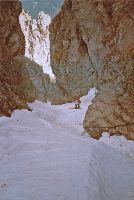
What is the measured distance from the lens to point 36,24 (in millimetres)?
78562

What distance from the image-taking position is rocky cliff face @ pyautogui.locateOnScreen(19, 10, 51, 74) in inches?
2948

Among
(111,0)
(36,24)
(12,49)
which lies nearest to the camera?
(111,0)

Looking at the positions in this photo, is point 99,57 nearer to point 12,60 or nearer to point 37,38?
point 12,60

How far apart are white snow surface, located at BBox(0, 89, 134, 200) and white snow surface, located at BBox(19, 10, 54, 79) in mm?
60558

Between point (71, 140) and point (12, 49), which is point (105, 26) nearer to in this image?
point (12, 49)

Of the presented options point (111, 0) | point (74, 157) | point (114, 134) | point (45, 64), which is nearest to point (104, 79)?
point (114, 134)

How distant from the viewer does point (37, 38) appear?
78562 millimetres

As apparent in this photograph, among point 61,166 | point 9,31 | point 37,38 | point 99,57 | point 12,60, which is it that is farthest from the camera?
point 37,38

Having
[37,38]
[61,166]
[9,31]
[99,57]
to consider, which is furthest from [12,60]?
[37,38]

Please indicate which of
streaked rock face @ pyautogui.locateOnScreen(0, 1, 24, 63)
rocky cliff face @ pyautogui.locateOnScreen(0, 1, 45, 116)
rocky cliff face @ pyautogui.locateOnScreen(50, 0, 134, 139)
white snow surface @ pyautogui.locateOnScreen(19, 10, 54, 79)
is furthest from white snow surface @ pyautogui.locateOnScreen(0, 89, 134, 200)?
white snow surface @ pyautogui.locateOnScreen(19, 10, 54, 79)

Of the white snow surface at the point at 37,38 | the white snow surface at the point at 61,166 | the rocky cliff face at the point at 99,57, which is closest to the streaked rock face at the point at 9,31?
the rocky cliff face at the point at 99,57

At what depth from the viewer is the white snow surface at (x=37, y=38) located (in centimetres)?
7481

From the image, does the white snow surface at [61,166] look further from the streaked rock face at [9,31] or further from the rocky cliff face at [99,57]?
the streaked rock face at [9,31]

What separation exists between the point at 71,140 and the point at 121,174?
357cm
